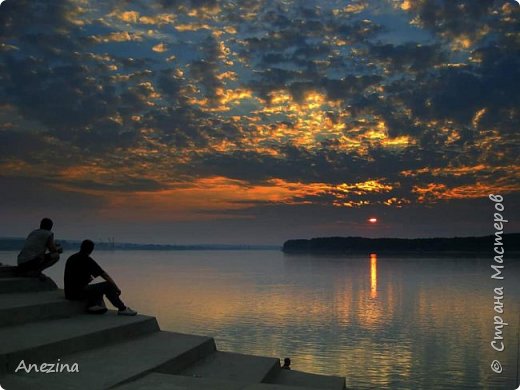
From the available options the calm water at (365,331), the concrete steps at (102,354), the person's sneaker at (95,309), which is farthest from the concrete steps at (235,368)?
the calm water at (365,331)

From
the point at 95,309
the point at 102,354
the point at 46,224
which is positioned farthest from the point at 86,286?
the point at 102,354

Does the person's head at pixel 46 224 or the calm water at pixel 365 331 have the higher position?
Result: the person's head at pixel 46 224

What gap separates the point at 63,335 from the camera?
7.96 m

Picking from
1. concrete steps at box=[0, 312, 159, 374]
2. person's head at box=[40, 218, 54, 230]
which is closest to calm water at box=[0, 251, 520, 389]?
concrete steps at box=[0, 312, 159, 374]

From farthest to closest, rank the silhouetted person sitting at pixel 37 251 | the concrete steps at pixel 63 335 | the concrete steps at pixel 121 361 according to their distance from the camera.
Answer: the silhouetted person sitting at pixel 37 251, the concrete steps at pixel 63 335, the concrete steps at pixel 121 361

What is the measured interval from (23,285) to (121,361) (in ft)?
15.0

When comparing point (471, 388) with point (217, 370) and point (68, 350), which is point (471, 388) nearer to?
point (217, 370)

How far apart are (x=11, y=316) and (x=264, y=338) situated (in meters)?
14.8

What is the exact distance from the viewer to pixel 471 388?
1511 cm

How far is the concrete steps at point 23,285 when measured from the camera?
1052 cm

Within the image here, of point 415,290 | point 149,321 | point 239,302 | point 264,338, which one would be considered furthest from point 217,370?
point 415,290

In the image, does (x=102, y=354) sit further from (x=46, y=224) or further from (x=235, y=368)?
(x=46, y=224)

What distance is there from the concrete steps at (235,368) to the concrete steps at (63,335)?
146 cm

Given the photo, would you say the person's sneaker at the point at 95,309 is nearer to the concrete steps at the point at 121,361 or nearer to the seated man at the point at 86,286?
the seated man at the point at 86,286
